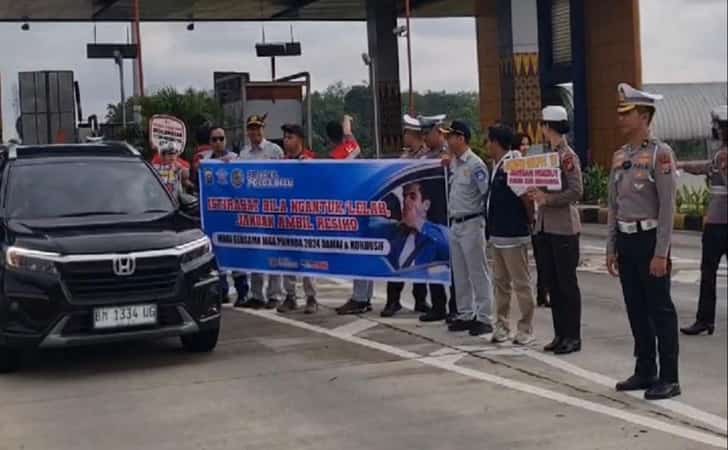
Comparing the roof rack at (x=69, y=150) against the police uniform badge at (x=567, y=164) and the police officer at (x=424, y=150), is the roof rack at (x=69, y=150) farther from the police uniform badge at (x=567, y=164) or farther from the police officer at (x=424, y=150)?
the police uniform badge at (x=567, y=164)

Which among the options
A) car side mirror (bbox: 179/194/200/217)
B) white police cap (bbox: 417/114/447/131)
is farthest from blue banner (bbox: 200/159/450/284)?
car side mirror (bbox: 179/194/200/217)

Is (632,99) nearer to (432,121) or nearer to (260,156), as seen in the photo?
(432,121)

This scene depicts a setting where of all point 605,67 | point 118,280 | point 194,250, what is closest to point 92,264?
point 118,280

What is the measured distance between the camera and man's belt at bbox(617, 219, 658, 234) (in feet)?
21.2

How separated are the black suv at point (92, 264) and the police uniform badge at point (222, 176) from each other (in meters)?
1.72

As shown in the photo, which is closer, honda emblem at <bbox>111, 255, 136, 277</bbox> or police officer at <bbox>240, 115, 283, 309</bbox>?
honda emblem at <bbox>111, 255, 136, 277</bbox>

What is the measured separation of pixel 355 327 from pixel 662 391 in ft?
11.8

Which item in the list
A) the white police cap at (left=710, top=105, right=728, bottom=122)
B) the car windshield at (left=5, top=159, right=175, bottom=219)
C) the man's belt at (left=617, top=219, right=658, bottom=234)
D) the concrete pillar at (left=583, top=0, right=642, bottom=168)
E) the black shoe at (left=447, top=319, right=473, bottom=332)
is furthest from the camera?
the concrete pillar at (left=583, top=0, right=642, bottom=168)

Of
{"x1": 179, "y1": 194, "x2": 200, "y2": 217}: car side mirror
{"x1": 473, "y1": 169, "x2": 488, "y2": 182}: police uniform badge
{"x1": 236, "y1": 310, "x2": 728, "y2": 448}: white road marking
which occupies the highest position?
{"x1": 473, "y1": 169, "x2": 488, "y2": 182}: police uniform badge

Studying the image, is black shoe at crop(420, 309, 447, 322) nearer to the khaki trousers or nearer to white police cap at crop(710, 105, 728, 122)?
the khaki trousers

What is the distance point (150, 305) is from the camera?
8.06m

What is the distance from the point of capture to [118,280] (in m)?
7.93

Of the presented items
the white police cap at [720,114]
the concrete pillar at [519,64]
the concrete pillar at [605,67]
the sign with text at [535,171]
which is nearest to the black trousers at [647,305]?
the sign with text at [535,171]

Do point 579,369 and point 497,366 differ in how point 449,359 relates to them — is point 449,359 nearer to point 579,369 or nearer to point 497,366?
point 497,366
